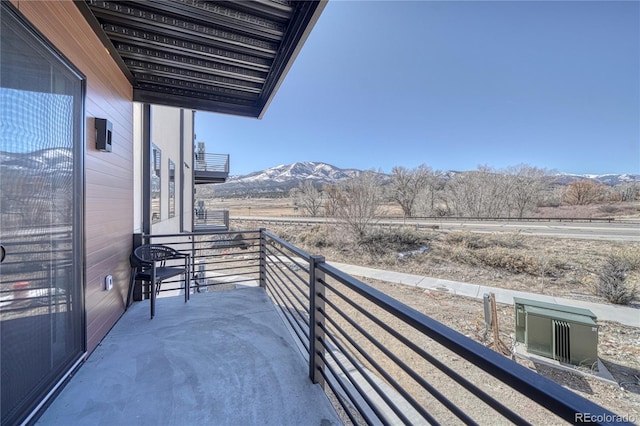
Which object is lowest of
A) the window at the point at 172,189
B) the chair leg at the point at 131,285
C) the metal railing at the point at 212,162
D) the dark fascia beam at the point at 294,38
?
the chair leg at the point at 131,285

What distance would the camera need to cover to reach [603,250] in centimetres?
973

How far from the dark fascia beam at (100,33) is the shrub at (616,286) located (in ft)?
35.5

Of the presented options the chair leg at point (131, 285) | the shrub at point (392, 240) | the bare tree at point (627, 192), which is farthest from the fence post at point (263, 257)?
the bare tree at point (627, 192)

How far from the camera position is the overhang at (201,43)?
1943mm

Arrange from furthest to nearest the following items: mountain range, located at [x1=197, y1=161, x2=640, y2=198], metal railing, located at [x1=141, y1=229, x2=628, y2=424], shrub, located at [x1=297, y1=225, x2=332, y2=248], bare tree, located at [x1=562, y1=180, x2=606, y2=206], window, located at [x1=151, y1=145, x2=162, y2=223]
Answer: mountain range, located at [x1=197, y1=161, x2=640, y2=198] < bare tree, located at [x1=562, y1=180, x2=606, y2=206] < shrub, located at [x1=297, y1=225, x2=332, y2=248] < window, located at [x1=151, y1=145, x2=162, y2=223] < metal railing, located at [x1=141, y1=229, x2=628, y2=424]

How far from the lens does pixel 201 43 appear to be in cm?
Result: 238

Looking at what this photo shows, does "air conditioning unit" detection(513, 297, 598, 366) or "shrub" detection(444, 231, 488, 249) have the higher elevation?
"shrub" detection(444, 231, 488, 249)

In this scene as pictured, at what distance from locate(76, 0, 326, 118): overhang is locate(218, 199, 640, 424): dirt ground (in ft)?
16.2

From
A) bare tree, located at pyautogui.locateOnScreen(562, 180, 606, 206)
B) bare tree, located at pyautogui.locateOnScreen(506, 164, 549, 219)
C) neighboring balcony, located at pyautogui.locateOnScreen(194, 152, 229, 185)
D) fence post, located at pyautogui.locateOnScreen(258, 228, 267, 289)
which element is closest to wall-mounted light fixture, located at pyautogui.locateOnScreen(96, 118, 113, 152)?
fence post, located at pyautogui.locateOnScreen(258, 228, 267, 289)

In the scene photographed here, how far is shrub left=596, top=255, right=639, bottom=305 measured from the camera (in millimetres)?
6578

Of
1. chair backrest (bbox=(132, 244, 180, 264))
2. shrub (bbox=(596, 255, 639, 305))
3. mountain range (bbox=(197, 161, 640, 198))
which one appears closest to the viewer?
chair backrest (bbox=(132, 244, 180, 264))

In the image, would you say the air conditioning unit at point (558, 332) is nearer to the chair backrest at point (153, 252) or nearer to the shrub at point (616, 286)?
the shrub at point (616, 286)

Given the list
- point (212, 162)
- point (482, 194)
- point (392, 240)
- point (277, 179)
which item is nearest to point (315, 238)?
point (392, 240)

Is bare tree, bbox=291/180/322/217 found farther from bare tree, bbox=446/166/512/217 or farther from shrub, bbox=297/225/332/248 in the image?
bare tree, bbox=446/166/512/217
